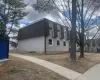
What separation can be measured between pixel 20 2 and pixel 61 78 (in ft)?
70.1

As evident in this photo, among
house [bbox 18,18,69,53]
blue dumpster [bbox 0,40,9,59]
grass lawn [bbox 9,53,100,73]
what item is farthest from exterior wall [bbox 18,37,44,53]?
blue dumpster [bbox 0,40,9,59]

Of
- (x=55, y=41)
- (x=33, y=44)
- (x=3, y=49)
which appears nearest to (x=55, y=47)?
(x=55, y=41)

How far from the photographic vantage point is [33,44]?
95.6 ft

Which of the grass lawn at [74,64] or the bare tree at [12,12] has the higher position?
the bare tree at [12,12]

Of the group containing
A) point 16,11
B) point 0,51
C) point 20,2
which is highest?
point 20,2

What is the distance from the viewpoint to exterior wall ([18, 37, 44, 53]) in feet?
88.4

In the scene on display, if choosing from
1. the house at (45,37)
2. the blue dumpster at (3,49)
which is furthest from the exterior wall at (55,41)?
the blue dumpster at (3,49)

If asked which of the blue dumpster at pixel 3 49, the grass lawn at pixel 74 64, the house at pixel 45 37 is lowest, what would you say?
the grass lawn at pixel 74 64

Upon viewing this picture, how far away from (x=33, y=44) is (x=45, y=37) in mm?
3909

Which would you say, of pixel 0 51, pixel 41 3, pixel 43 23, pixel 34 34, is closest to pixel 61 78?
pixel 0 51

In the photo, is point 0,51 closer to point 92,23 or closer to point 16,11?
point 92,23

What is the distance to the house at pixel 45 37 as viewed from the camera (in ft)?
86.8

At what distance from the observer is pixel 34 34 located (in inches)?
1134

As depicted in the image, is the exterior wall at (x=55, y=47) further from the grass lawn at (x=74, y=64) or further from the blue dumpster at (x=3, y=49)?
the blue dumpster at (x=3, y=49)
